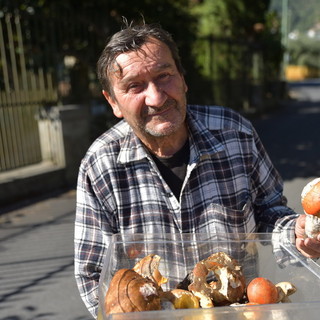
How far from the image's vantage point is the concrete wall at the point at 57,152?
24.4 feet

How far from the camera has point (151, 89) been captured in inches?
72.2

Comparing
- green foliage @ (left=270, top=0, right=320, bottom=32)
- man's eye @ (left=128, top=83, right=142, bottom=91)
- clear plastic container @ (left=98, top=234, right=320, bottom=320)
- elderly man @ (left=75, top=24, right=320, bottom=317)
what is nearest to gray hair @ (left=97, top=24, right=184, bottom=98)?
elderly man @ (left=75, top=24, right=320, bottom=317)

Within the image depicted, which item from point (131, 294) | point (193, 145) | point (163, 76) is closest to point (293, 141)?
point (193, 145)

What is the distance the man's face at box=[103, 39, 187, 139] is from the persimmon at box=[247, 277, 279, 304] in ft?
2.56

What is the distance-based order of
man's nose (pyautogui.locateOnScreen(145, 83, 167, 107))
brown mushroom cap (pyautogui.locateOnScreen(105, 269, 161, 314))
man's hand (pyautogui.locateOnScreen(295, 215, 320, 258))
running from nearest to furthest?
brown mushroom cap (pyautogui.locateOnScreen(105, 269, 161, 314)) < man's hand (pyautogui.locateOnScreen(295, 215, 320, 258)) < man's nose (pyautogui.locateOnScreen(145, 83, 167, 107))

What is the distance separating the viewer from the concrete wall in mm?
7441

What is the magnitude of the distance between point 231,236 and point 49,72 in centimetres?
709

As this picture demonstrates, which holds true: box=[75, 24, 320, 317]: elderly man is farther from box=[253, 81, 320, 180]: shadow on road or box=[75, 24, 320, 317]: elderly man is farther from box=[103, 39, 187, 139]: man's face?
box=[253, 81, 320, 180]: shadow on road

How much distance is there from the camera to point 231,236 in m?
1.63

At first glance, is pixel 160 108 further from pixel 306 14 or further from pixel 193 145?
pixel 306 14

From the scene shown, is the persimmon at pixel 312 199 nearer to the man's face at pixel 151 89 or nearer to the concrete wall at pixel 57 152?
the man's face at pixel 151 89

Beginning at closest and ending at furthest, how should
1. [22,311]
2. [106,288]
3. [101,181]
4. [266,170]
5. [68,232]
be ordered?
[106,288]
[101,181]
[266,170]
[22,311]
[68,232]

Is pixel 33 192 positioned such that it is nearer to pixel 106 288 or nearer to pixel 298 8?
pixel 106 288

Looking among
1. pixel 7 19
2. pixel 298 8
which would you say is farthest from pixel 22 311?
pixel 298 8
